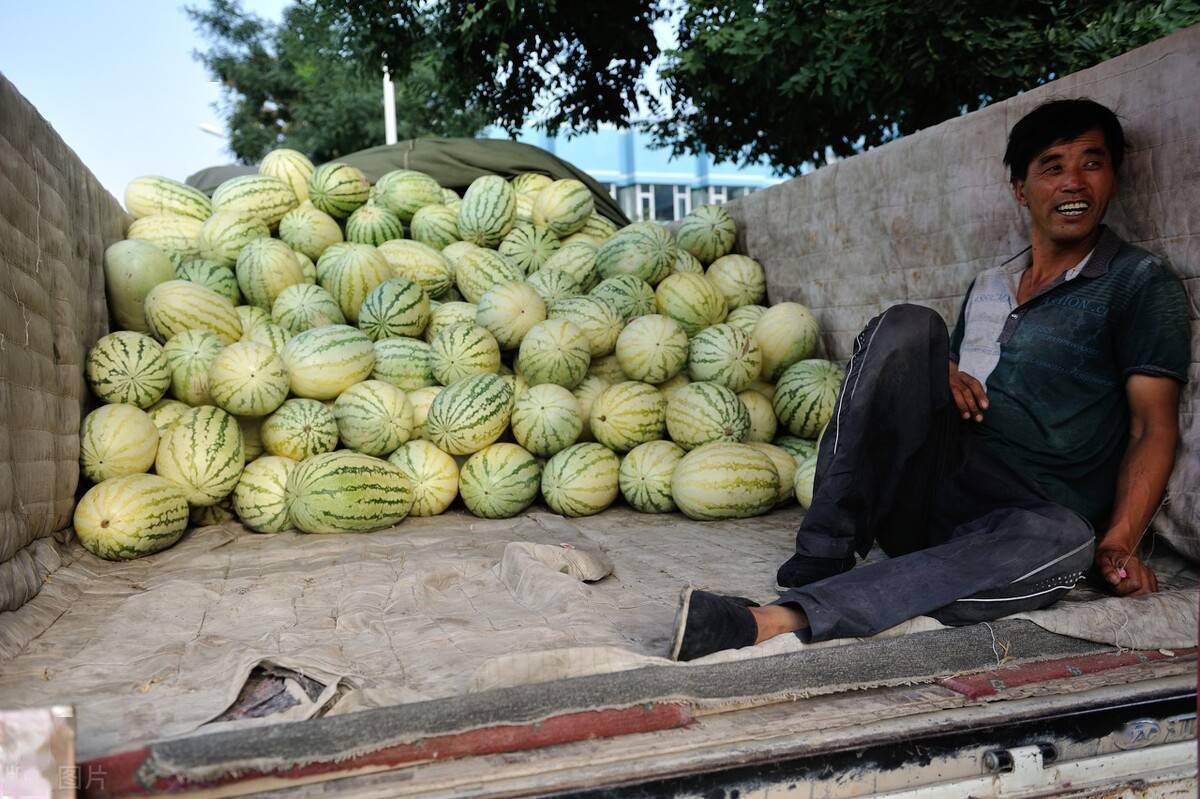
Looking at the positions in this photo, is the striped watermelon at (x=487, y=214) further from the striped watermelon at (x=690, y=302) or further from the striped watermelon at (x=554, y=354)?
the striped watermelon at (x=554, y=354)

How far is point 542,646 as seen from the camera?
6.48ft

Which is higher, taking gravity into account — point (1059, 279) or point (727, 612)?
point (1059, 279)

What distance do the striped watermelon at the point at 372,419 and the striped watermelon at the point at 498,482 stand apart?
330 millimetres

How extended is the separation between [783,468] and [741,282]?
1.44m

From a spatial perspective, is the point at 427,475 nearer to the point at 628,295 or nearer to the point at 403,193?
the point at 628,295

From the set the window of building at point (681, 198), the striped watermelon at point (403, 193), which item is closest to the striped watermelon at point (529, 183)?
the striped watermelon at point (403, 193)

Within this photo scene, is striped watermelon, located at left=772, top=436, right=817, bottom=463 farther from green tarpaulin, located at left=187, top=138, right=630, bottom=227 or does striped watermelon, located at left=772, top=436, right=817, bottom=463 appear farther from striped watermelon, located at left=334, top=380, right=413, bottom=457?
green tarpaulin, located at left=187, top=138, right=630, bottom=227

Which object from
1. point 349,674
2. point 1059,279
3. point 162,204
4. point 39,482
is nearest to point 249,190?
point 162,204

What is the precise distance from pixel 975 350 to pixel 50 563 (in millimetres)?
2932

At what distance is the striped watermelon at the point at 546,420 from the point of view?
380 centimetres

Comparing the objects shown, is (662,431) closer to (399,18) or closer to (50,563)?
(50,563)

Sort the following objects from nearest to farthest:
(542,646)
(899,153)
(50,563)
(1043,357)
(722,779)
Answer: (722,779) < (542,646) < (1043,357) < (50,563) < (899,153)

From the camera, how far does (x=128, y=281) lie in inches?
155

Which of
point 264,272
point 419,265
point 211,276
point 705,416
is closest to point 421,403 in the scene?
point 419,265
